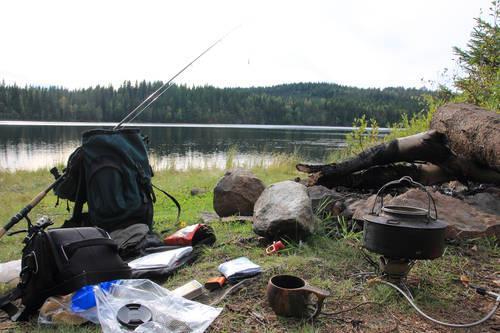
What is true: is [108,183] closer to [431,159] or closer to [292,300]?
[292,300]

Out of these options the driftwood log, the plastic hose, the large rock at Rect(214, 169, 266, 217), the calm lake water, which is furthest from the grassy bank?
the calm lake water

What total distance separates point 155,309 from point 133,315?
0.17m

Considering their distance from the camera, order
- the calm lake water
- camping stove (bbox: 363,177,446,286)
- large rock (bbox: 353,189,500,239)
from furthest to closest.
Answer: the calm lake water < large rock (bbox: 353,189,500,239) < camping stove (bbox: 363,177,446,286)

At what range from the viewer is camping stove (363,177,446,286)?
2459 millimetres

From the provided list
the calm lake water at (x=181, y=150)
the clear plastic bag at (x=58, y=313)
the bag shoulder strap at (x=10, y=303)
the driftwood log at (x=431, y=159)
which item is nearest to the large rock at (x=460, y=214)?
the driftwood log at (x=431, y=159)

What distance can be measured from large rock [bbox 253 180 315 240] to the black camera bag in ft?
4.48

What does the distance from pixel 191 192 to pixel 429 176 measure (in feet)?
14.8

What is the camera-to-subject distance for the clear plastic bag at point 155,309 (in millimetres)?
2168

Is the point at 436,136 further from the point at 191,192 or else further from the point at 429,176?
the point at 191,192

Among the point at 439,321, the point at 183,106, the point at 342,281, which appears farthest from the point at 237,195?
the point at 183,106

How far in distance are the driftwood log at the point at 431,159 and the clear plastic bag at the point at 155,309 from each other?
2.96 m

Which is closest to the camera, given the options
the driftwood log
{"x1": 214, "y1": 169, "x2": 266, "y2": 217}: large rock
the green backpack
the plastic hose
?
the plastic hose

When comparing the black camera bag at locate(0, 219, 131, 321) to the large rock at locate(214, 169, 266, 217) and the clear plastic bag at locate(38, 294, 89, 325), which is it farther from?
the large rock at locate(214, 169, 266, 217)

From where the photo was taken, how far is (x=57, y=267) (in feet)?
8.25
